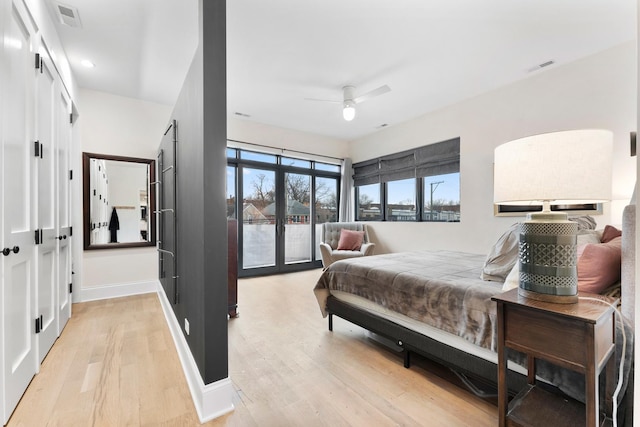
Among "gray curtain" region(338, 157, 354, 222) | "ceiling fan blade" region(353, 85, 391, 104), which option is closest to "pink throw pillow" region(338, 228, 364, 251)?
"gray curtain" region(338, 157, 354, 222)

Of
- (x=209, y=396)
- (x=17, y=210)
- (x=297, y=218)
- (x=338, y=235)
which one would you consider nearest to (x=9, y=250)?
(x=17, y=210)

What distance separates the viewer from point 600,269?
133cm

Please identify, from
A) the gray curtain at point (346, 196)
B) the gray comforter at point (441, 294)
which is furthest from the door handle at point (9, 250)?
the gray curtain at point (346, 196)

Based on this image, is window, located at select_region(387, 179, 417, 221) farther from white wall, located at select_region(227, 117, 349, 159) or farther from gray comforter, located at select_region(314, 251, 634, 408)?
gray comforter, located at select_region(314, 251, 634, 408)

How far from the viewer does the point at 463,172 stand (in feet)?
13.0

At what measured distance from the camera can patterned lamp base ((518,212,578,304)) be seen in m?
1.17

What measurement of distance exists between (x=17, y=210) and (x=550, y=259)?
2860 millimetres

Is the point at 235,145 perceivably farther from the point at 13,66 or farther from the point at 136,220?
the point at 13,66

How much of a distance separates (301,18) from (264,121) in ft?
8.77

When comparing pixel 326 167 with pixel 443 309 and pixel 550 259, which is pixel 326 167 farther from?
pixel 550 259

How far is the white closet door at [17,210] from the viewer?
1483 mm

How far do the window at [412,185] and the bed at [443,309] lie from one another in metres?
1.90

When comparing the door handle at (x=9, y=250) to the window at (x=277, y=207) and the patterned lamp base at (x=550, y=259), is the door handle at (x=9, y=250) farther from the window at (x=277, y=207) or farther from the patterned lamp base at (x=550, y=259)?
the window at (x=277, y=207)

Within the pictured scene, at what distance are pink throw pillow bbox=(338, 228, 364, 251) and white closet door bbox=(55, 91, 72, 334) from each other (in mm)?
3760
